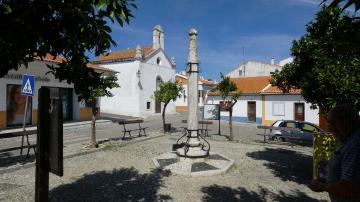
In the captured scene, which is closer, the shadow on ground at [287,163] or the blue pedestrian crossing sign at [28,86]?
the shadow on ground at [287,163]

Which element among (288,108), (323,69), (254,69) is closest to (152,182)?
(323,69)

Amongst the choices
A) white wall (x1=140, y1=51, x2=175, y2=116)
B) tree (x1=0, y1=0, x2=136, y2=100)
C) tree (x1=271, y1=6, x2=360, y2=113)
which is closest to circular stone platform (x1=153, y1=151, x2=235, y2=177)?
tree (x1=271, y1=6, x2=360, y2=113)

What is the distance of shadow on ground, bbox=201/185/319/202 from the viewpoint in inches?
274

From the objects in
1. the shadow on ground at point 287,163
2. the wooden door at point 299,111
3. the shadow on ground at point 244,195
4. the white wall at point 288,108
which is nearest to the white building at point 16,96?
the shadow on ground at point 287,163

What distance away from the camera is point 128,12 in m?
3.23

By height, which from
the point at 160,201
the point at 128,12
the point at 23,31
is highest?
the point at 128,12

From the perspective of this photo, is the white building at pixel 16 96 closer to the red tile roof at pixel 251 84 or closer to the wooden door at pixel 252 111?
the wooden door at pixel 252 111

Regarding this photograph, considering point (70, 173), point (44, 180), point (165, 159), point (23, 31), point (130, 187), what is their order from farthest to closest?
point (165, 159)
point (70, 173)
point (130, 187)
point (23, 31)
point (44, 180)

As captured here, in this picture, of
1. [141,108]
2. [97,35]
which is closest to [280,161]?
[97,35]

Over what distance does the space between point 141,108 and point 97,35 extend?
103 ft

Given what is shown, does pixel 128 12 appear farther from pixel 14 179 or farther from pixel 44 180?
pixel 14 179

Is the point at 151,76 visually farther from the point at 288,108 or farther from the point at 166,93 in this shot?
the point at 166,93

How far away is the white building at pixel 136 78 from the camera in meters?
35.0

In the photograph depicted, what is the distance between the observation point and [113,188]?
7551 mm
